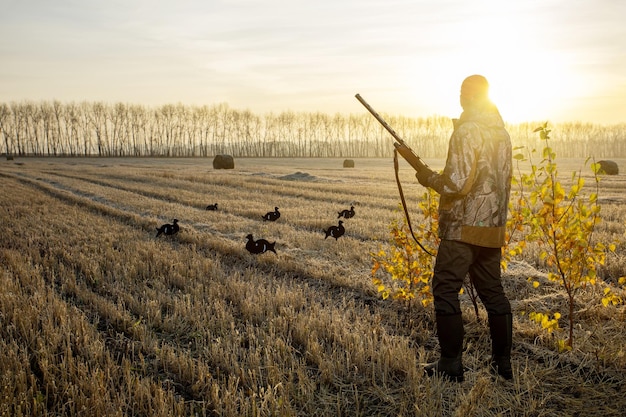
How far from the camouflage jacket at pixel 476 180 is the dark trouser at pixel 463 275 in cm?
13

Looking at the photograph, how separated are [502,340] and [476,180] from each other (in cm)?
144

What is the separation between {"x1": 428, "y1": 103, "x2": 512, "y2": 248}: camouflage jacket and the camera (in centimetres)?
372

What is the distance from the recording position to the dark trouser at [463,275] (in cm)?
386

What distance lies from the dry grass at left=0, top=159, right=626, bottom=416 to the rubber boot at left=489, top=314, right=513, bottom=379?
118 millimetres

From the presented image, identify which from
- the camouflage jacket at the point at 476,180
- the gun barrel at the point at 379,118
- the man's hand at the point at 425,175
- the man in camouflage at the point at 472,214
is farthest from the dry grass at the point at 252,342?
the gun barrel at the point at 379,118

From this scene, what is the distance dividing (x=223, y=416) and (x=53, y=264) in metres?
6.16

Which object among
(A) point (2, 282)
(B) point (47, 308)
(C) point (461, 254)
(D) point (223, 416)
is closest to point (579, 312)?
(C) point (461, 254)

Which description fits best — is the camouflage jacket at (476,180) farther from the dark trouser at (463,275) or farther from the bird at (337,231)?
the bird at (337,231)

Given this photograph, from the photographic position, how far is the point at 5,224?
1253 cm

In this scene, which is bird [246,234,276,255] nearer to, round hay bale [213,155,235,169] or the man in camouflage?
the man in camouflage

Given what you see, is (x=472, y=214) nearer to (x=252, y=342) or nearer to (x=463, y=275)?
(x=463, y=275)

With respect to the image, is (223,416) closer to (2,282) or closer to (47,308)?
(47,308)

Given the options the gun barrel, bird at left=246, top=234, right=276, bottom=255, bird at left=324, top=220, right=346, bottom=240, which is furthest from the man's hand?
bird at left=324, top=220, right=346, bottom=240

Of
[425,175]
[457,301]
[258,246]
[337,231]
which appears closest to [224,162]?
[337,231]
